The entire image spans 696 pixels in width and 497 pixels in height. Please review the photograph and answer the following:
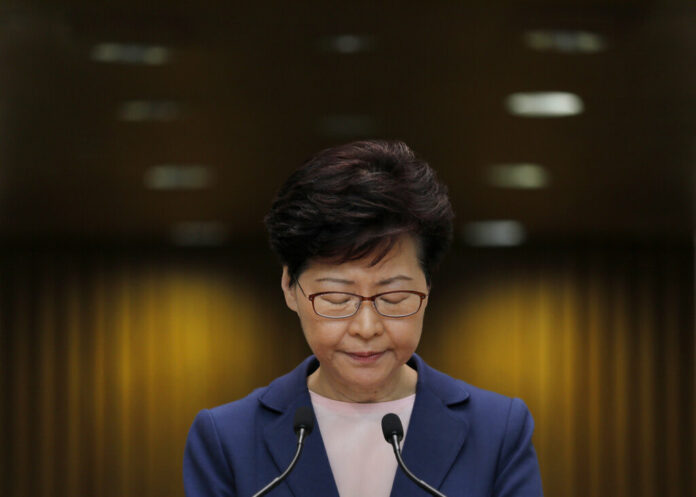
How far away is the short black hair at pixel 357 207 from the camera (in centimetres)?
136

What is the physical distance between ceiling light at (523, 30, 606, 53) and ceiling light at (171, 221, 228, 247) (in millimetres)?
2922

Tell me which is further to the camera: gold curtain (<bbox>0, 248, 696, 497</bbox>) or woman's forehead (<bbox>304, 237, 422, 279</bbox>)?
gold curtain (<bbox>0, 248, 696, 497</bbox>)

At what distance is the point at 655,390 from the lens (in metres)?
6.80

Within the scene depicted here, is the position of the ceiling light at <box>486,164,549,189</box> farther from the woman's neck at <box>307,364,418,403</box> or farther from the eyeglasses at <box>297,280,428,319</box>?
the eyeglasses at <box>297,280,428,319</box>

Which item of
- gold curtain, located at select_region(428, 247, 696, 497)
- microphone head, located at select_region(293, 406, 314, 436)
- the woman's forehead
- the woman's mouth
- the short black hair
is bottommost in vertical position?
gold curtain, located at select_region(428, 247, 696, 497)

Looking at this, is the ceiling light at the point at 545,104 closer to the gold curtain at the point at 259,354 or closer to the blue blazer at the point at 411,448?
the gold curtain at the point at 259,354

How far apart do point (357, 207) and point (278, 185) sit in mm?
4078

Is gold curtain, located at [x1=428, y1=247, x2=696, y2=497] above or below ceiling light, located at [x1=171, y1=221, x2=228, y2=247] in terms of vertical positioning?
below

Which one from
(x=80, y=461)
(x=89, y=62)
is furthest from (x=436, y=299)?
(x=89, y=62)

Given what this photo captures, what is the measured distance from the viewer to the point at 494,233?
6.55m

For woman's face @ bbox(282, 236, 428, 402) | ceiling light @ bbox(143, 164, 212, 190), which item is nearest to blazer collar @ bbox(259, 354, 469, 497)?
woman's face @ bbox(282, 236, 428, 402)

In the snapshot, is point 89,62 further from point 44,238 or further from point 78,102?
point 44,238

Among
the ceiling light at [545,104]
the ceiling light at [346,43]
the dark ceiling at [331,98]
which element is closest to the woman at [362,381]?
the dark ceiling at [331,98]

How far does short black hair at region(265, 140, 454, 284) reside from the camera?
136cm
